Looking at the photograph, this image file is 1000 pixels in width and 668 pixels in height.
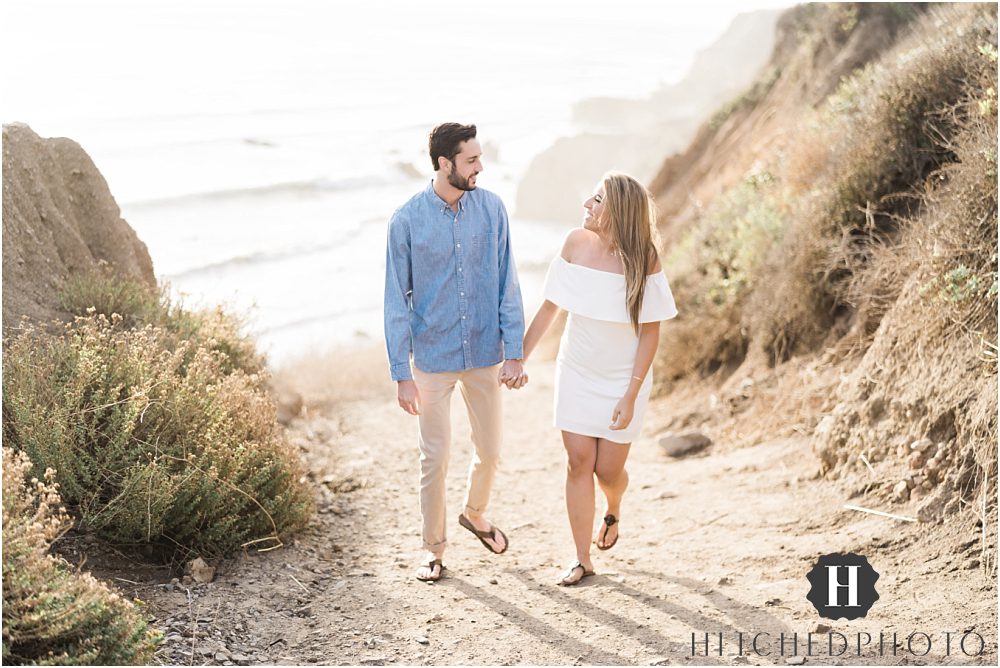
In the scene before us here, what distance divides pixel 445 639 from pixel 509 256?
75.8 inches

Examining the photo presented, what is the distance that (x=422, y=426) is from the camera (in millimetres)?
4824

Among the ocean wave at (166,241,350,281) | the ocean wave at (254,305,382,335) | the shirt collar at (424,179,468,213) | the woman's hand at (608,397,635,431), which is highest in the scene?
the shirt collar at (424,179,468,213)

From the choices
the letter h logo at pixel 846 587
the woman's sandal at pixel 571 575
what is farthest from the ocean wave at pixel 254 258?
the letter h logo at pixel 846 587

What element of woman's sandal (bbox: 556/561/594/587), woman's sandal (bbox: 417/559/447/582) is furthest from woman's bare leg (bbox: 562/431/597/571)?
woman's sandal (bbox: 417/559/447/582)

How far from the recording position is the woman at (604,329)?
4.62 metres

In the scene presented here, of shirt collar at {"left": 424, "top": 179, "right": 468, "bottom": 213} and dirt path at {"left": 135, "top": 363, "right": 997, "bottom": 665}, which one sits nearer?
dirt path at {"left": 135, "top": 363, "right": 997, "bottom": 665}

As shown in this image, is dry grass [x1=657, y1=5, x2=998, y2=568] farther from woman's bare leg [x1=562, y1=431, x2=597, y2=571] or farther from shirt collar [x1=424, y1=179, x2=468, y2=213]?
shirt collar [x1=424, y1=179, x2=468, y2=213]

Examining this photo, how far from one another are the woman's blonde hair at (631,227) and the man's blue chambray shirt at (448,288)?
1.84 ft

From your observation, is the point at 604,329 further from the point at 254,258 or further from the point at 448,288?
the point at 254,258

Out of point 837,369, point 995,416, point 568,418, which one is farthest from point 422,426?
point 837,369

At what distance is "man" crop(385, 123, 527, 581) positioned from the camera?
15.1 ft

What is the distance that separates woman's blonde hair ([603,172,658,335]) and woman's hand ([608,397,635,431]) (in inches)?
14.7

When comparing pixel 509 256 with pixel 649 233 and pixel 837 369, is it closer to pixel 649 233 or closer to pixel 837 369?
pixel 649 233

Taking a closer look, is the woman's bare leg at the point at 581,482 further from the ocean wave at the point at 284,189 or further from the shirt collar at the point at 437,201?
the ocean wave at the point at 284,189
